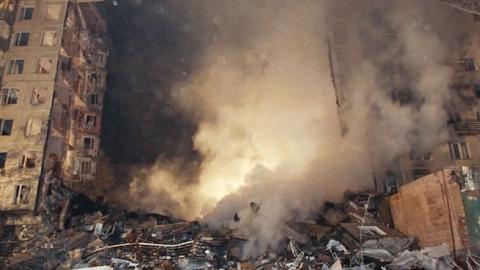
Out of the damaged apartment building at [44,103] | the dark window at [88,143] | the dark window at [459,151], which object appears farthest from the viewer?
the dark window at [88,143]

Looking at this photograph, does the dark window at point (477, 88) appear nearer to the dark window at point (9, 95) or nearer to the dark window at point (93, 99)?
the dark window at point (93, 99)

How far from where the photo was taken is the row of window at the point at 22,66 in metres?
29.9

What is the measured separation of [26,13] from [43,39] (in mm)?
3006

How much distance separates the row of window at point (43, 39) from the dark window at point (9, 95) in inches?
153

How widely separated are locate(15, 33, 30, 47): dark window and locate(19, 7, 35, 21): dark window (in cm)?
149

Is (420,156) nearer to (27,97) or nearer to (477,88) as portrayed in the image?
(477,88)

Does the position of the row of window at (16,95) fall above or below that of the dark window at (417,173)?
above

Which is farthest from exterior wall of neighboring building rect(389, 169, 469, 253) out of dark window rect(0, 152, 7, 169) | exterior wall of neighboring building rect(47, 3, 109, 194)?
dark window rect(0, 152, 7, 169)

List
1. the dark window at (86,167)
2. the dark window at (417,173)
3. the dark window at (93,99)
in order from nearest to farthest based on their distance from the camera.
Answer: the dark window at (417,173) < the dark window at (86,167) < the dark window at (93,99)

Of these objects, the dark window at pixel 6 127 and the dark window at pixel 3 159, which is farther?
the dark window at pixel 6 127

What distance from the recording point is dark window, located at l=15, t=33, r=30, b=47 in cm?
3077

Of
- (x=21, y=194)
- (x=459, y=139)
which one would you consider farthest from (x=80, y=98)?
(x=459, y=139)

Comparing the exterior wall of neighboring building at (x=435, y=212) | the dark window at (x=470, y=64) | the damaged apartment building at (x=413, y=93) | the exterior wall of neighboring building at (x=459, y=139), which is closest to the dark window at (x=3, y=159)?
the damaged apartment building at (x=413, y=93)

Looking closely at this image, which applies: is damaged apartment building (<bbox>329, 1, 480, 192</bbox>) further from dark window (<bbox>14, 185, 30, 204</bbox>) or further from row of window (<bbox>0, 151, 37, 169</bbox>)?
dark window (<bbox>14, 185, 30, 204</bbox>)
